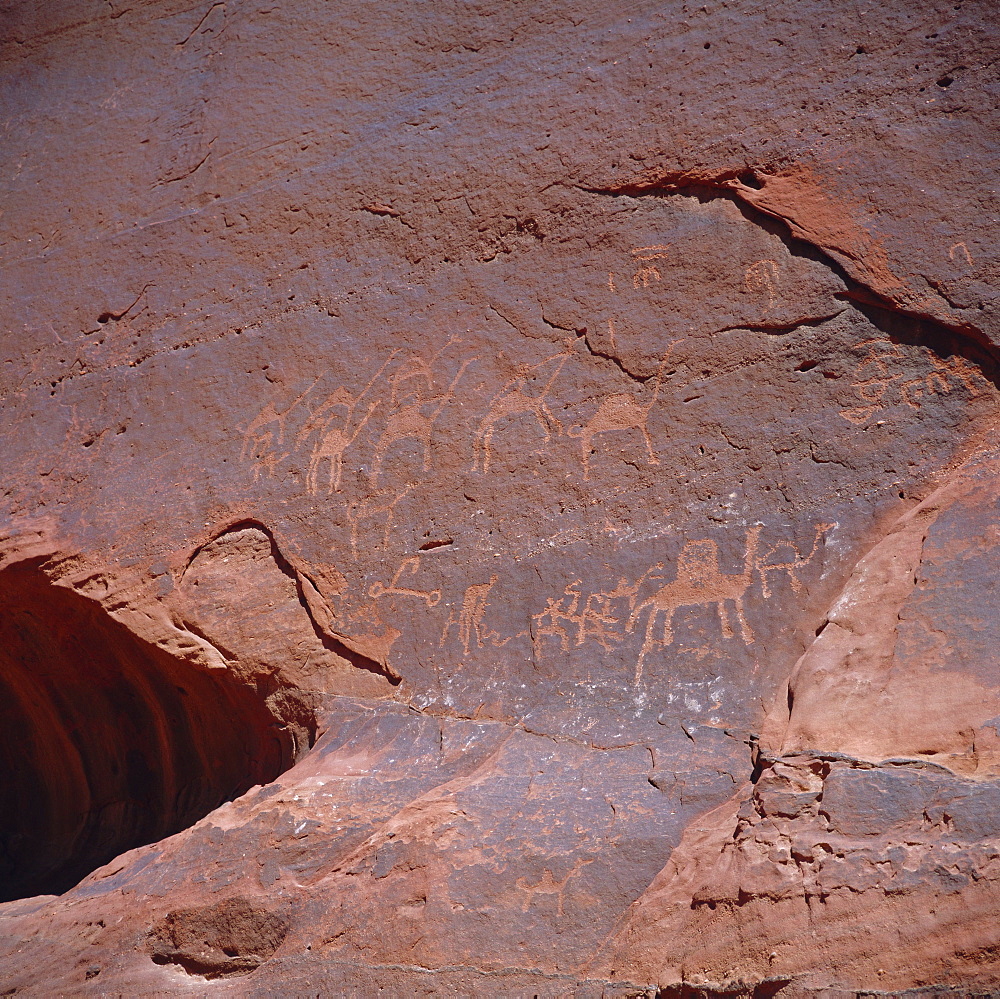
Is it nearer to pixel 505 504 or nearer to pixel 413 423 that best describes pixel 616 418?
pixel 505 504

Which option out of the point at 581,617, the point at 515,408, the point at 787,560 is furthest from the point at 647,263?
the point at 581,617

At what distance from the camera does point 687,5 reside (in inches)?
126

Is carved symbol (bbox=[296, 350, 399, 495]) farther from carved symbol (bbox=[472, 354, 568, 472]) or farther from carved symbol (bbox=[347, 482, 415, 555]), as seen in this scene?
carved symbol (bbox=[472, 354, 568, 472])

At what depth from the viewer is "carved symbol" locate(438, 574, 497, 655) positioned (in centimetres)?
277

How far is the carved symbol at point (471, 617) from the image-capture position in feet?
9.10

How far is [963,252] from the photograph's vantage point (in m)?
2.65

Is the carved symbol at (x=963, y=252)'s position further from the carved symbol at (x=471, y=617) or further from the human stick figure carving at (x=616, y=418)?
the carved symbol at (x=471, y=617)

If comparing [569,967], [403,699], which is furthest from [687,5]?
[569,967]

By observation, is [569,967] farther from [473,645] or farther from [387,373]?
[387,373]

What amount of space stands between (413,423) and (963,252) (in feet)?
5.80

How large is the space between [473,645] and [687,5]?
2359 mm

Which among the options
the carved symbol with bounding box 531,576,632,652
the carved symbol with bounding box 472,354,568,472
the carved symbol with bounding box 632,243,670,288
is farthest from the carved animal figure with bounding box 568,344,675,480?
the carved symbol with bounding box 531,576,632,652

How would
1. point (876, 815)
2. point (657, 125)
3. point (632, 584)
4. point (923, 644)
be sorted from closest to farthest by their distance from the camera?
point (876, 815), point (923, 644), point (632, 584), point (657, 125)

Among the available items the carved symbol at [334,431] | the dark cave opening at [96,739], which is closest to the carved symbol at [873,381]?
the carved symbol at [334,431]
